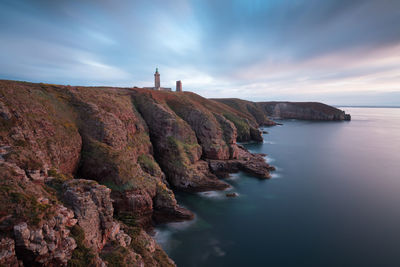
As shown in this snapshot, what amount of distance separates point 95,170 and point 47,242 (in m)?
16.4

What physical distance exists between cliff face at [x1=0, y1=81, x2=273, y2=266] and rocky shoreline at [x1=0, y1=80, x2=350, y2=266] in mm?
64

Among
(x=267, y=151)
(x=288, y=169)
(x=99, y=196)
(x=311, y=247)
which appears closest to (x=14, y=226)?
(x=99, y=196)

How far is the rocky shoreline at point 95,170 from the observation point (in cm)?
1135

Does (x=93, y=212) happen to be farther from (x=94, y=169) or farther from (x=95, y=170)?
(x=94, y=169)

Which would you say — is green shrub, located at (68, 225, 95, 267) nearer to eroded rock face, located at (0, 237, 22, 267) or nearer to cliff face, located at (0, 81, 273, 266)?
cliff face, located at (0, 81, 273, 266)

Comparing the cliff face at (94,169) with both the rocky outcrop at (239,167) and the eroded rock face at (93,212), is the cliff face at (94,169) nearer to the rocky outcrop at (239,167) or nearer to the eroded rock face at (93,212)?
the eroded rock face at (93,212)

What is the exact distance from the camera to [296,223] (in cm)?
2959

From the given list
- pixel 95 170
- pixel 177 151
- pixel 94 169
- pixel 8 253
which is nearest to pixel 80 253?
pixel 8 253

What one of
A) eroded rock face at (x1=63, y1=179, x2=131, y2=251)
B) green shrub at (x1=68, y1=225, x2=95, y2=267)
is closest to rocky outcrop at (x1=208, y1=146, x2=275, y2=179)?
eroded rock face at (x1=63, y1=179, x2=131, y2=251)

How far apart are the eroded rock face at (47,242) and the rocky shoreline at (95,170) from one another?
0.16 feet

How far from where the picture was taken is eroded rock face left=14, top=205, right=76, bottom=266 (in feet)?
32.8

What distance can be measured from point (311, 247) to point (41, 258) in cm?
2786

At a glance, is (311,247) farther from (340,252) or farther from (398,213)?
(398,213)

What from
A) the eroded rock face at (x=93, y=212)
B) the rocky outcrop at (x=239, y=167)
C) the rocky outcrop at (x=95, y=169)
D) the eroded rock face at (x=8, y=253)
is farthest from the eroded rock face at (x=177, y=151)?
the eroded rock face at (x=8, y=253)
